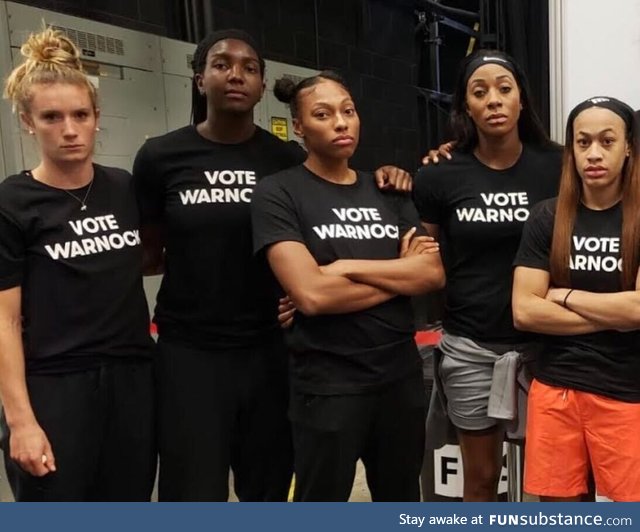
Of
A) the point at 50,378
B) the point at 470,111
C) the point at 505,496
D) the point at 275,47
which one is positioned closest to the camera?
the point at 50,378

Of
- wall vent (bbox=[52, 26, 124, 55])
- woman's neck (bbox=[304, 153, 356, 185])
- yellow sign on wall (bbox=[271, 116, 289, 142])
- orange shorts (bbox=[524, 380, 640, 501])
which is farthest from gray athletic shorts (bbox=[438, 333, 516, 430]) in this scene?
yellow sign on wall (bbox=[271, 116, 289, 142])

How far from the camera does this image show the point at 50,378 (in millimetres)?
1492

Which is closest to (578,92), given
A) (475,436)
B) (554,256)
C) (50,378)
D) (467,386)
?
(554,256)

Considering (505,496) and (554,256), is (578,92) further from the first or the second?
(505,496)

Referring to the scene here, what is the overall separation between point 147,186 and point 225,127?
0.81 ft

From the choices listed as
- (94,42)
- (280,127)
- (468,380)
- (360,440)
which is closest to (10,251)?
(360,440)

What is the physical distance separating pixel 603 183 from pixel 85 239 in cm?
118

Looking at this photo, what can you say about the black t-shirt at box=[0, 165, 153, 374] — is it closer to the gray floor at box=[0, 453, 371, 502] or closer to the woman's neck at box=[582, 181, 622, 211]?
the woman's neck at box=[582, 181, 622, 211]

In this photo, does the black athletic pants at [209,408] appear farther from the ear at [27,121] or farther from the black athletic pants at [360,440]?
the ear at [27,121]

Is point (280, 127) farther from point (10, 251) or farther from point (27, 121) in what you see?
point (10, 251)

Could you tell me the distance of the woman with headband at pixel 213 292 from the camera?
67.0 inches

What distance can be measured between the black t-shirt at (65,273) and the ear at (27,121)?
4.0 inches

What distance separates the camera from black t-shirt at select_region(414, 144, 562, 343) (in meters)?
1.80

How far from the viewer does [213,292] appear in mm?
1703
